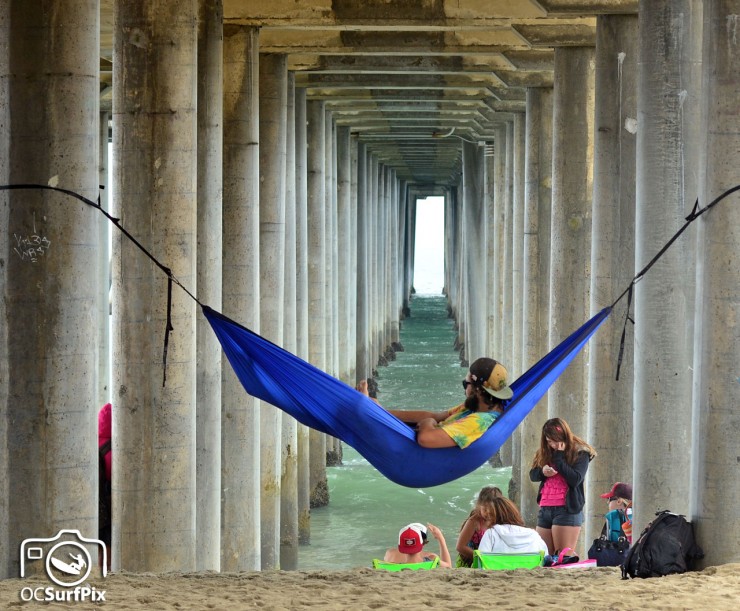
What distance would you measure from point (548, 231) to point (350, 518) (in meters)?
5.05

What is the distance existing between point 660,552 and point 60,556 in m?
3.70

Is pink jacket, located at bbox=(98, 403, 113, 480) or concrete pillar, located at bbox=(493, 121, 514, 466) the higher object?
concrete pillar, located at bbox=(493, 121, 514, 466)

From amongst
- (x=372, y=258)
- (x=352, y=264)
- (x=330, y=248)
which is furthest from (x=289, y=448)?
(x=372, y=258)

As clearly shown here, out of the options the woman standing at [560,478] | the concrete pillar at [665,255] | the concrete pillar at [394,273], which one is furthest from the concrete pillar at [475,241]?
the concrete pillar at [665,255]

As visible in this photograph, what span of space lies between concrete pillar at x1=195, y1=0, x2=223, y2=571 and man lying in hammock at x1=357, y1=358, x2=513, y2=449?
3130mm

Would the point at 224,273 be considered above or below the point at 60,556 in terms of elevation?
above

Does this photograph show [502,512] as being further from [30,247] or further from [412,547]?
[30,247]

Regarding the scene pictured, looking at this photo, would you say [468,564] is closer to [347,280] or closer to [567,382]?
[567,382]

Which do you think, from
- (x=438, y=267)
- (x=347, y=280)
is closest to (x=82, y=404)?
(x=347, y=280)

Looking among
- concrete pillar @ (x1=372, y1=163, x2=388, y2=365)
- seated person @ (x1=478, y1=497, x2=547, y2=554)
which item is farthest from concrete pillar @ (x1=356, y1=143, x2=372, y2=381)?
seated person @ (x1=478, y1=497, x2=547, y2=554)

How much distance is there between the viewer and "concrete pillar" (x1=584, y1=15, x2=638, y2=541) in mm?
12914

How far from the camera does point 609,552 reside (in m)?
10.1

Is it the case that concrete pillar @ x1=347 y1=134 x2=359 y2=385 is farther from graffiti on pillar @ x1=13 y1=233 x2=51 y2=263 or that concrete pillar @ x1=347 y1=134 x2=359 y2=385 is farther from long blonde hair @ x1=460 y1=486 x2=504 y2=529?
graffiti on pillar @ x1=13 y1=233 x2=51 y2=263

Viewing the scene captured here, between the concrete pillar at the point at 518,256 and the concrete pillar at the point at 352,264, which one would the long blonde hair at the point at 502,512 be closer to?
the concrete pillar at the point at 518,256
